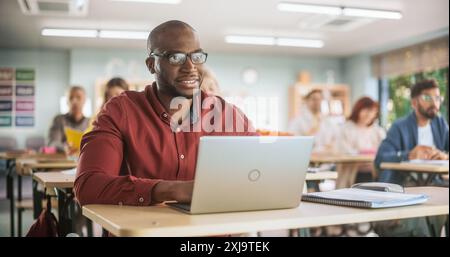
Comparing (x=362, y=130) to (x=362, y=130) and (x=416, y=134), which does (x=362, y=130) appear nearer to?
(x=362, y=130)

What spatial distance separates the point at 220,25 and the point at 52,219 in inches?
206

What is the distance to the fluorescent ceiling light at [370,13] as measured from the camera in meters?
5.92

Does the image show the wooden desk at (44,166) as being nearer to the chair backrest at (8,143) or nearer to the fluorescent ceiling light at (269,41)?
the fluorescent ceiling light at (269,41)

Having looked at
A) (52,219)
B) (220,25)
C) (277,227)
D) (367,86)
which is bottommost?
(52,219)

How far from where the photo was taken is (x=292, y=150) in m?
1.18

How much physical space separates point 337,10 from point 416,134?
2412mm

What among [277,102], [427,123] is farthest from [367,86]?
[427,123]

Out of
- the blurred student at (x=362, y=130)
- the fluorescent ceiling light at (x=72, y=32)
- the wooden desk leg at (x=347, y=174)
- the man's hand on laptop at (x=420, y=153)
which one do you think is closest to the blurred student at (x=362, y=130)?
the blurred student at (x=362, y=130)

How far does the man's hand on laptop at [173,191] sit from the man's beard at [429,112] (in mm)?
3092

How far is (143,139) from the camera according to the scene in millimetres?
1556

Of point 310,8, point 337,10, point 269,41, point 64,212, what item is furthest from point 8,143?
point 64,212
